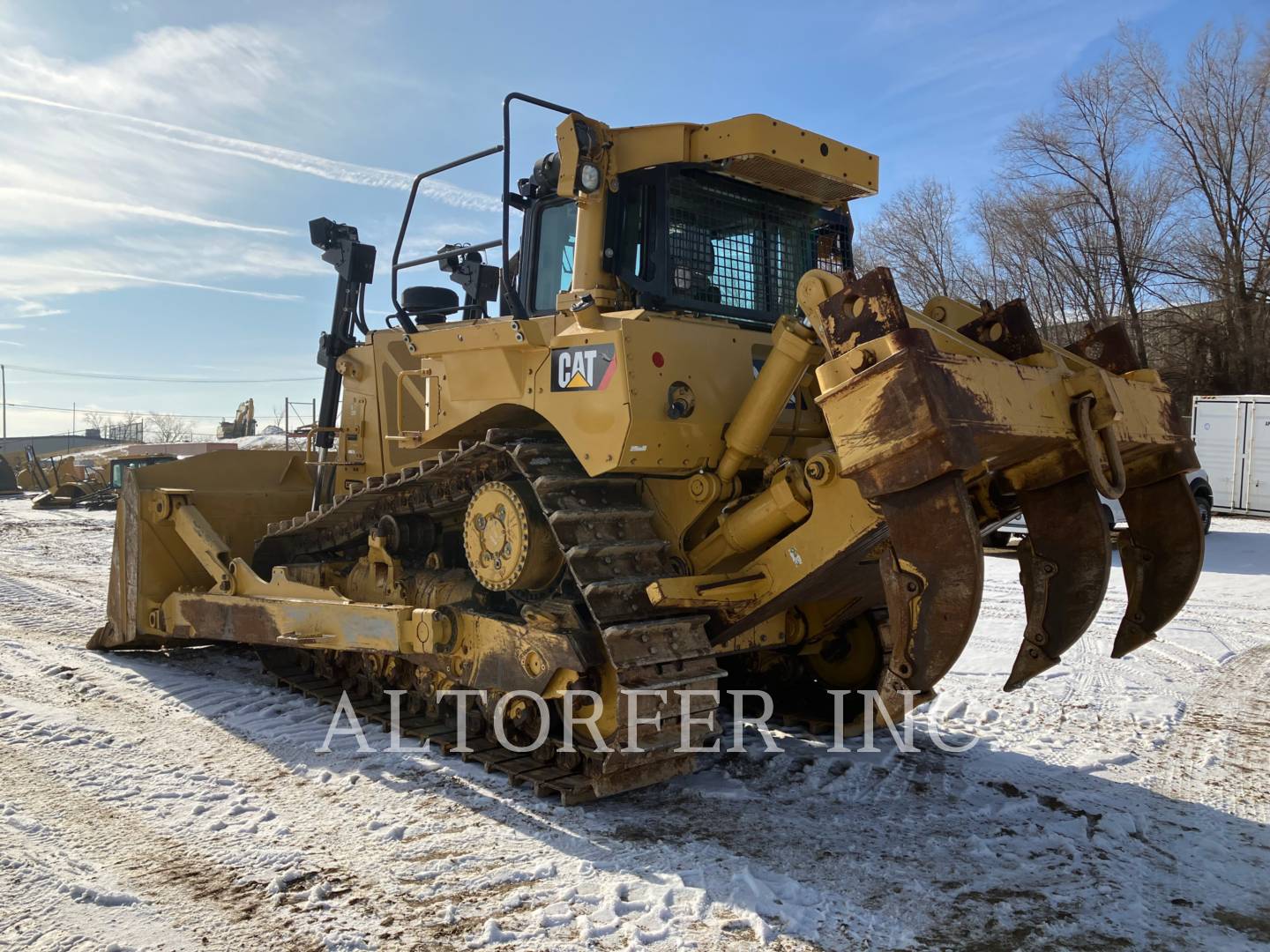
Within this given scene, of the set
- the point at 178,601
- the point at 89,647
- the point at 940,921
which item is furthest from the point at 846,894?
the point at 89,647

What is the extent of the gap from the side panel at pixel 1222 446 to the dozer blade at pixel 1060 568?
55.6 feet

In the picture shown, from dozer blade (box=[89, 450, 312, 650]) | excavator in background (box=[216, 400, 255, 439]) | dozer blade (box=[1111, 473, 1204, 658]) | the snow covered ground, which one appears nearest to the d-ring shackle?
dozer blade (box=[1111, 473, 1204, 658])

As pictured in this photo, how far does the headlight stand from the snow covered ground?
300cm

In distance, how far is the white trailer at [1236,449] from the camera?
18625mm

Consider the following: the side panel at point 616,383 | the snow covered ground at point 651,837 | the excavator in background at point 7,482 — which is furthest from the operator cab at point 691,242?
the excavator in background at point 7,482

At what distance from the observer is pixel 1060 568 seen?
4.36 m

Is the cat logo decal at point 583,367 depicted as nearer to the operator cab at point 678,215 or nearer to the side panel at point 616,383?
the side panel at point 616,383

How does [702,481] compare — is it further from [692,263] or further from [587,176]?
[587,176]

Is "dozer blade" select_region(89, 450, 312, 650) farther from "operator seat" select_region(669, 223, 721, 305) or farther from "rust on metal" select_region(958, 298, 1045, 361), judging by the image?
"rust on metal" select_region(958, 298, 1045, 361)

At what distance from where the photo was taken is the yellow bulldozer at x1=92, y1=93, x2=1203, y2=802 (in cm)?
367

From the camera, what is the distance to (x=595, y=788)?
4.43 meters

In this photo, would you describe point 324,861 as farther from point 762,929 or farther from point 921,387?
point 921,387

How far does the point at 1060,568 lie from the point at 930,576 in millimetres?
1149

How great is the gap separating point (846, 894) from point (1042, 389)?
208 cm
